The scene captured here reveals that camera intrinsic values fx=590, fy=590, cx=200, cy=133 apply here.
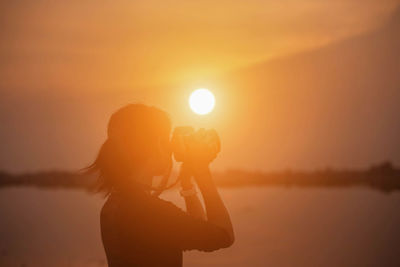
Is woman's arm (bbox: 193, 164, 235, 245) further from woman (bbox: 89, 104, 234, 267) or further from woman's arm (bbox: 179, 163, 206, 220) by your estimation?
woman's arm (bbox: 179, 163, 206, 220)

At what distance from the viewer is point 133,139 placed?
3.08 m

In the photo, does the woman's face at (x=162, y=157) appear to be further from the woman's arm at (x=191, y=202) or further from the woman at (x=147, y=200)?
the woman's arm at (x=191, y=202)

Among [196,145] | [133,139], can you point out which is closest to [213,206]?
[196,145]

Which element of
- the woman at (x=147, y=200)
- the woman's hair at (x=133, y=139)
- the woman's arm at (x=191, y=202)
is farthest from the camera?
the woman's arm at (x=191, y=202)

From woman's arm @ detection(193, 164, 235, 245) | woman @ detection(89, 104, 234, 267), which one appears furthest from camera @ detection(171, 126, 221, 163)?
woman's arm @ detection(193, 164, 235, 245)

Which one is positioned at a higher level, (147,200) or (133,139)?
(133,139)

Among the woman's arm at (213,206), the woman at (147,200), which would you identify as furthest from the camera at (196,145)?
the woman's arm at (213,206)

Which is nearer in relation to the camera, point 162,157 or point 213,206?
point 213,206

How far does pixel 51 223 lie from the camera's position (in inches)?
1105

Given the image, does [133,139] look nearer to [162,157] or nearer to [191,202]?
[162,157]

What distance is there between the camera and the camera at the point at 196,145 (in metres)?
2.98

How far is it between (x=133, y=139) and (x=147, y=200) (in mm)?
346

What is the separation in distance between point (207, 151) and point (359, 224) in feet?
72.0

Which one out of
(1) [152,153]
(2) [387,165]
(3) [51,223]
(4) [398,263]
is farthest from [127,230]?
(2) [387,165]
